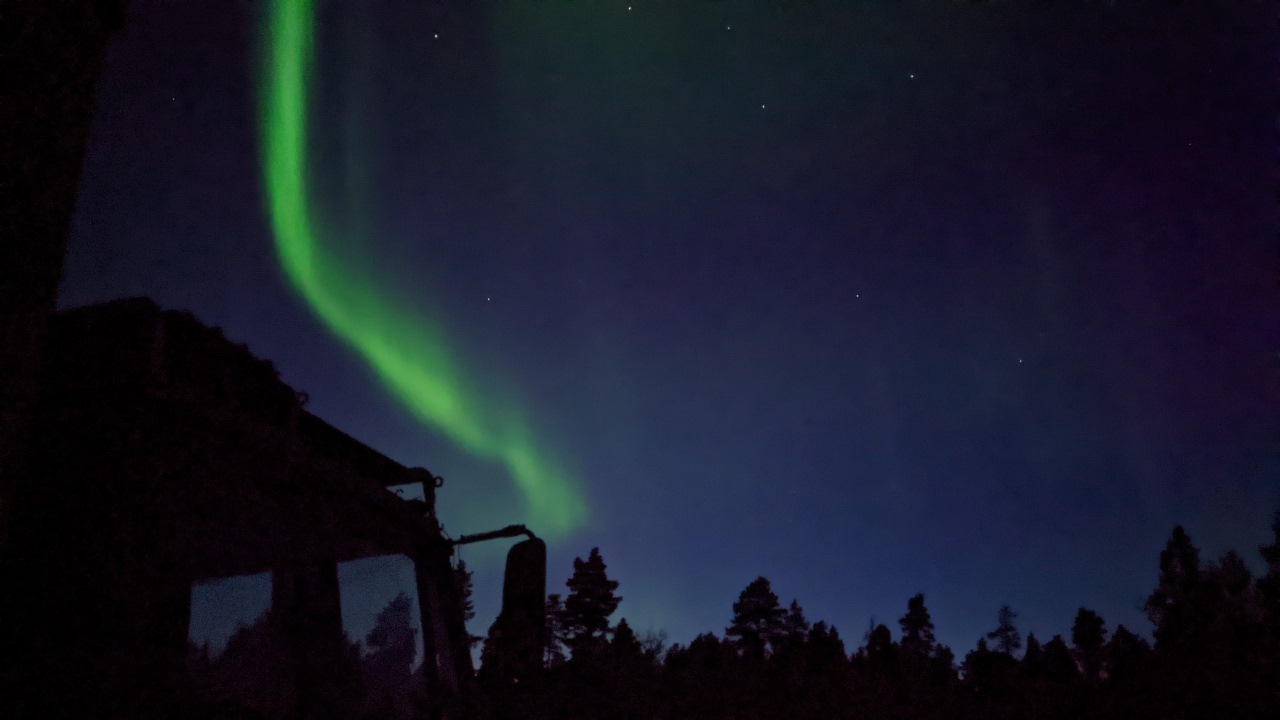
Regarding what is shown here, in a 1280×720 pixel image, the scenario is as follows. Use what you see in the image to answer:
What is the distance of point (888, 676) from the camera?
28.8 m

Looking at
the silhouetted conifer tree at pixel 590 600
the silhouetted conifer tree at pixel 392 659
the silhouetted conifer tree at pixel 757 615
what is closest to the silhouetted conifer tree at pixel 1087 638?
the silhouetted conifer tree at pixel 757 615

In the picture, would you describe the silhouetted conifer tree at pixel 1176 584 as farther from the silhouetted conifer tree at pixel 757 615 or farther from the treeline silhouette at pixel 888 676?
the silhouetted conifer tree at pixel 757 615

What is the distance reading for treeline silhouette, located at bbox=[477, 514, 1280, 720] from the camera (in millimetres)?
13281

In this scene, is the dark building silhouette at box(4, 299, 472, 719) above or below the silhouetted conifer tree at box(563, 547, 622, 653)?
below

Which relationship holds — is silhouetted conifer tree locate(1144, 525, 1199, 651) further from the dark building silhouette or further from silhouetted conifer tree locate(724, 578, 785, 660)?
the dark building silhouette

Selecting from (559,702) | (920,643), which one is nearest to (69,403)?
(559,702)

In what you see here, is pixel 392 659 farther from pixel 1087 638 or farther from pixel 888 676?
pixel 1087 638

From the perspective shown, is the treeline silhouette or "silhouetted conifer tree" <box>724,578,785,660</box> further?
"silhouetted conifer tree" <box>724,578,785,660</box>

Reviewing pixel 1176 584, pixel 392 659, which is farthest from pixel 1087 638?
pixel 392 659

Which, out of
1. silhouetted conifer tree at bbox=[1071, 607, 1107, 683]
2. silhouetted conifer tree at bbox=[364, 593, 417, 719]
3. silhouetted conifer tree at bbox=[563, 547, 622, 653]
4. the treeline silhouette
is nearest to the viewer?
silhouetted conifer tree at bbox=[364, 593, 417, 719]

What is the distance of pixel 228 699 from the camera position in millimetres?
5371

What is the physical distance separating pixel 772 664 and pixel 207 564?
23.9 meters

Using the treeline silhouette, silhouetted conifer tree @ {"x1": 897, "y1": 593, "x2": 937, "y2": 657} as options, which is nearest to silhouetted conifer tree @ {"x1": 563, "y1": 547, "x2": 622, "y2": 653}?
the treeline silhouette

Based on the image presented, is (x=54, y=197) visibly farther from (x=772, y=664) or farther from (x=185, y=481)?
(x=772, y=664)
